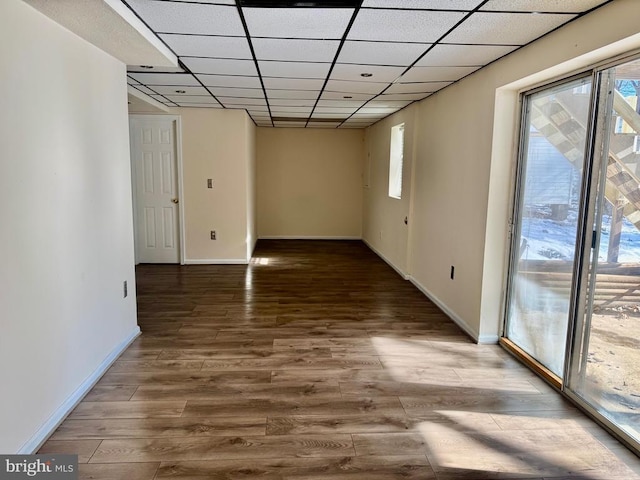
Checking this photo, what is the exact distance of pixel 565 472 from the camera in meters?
1.94

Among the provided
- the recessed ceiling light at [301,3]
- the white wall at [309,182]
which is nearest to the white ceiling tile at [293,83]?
the recessed ceiling light at [301,3]

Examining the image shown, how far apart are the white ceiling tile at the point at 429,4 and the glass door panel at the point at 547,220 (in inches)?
37.3

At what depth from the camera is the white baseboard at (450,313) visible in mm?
3525

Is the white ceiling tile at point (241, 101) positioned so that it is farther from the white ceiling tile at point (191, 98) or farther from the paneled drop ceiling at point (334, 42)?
the paneled drop ceiling at point (334, 42)

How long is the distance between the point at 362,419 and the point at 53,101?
234cm

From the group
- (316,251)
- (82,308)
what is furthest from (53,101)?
(316,251)

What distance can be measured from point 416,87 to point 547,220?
193 cm

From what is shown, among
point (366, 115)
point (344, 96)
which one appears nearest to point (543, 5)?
point (344, 96)

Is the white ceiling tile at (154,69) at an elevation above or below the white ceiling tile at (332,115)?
below

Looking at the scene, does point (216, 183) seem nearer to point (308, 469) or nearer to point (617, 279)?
point (308, 469)

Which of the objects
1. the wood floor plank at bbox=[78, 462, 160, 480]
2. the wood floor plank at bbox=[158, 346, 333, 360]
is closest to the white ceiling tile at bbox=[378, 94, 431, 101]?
the wood floor plank at bbox=[158, 346, 333, 360]

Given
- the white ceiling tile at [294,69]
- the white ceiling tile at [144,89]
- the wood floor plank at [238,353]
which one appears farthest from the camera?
the white ceiling tile at [144,89]

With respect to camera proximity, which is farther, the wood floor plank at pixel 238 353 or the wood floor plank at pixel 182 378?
the wood floor plank at pixel 238 353

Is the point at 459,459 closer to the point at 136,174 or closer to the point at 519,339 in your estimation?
the point at 519,339
